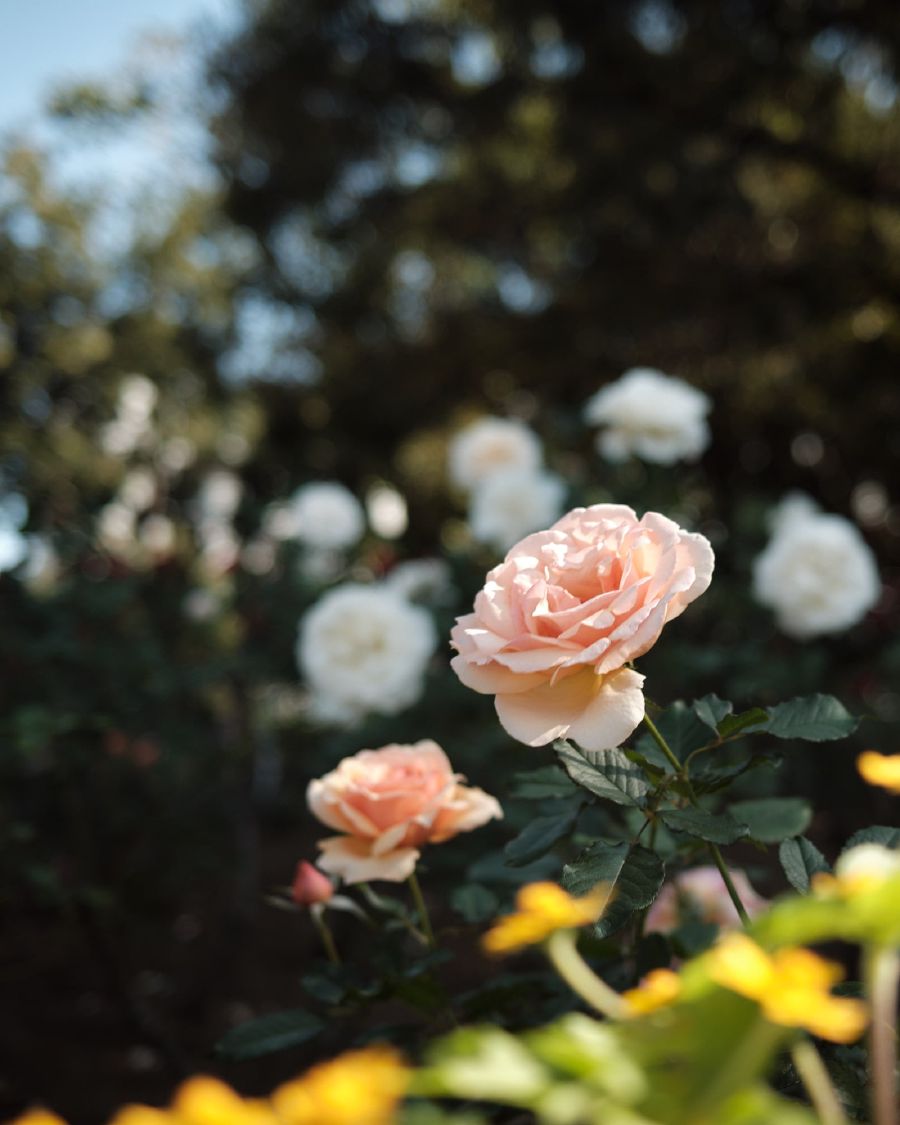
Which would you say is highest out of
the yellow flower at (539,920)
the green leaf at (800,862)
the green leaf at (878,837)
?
the yellow flower at (539,920)

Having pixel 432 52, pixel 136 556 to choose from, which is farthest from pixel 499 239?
pixel 136 556

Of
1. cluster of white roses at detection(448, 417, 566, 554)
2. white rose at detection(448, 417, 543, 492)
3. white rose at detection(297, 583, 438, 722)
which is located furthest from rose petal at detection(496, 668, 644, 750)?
white rose at detection(448, 417, 543, 492)

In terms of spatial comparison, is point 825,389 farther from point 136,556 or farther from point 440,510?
point 136,556

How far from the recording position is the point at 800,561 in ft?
6.89

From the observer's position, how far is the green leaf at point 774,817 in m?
0.84

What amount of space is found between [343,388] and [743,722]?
8.35m

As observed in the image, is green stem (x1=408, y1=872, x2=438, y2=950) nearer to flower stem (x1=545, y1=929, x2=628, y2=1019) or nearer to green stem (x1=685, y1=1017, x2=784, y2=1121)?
flower stem (x1=545, y1=929, x2=628, y2=1019)

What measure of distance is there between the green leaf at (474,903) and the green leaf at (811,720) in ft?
1.19

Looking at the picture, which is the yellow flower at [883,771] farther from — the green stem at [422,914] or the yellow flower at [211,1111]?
the green stem at [422,914]

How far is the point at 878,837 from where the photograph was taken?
638 millimetres

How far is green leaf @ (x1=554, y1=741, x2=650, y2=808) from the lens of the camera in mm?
660

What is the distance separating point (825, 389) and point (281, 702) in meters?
4.12

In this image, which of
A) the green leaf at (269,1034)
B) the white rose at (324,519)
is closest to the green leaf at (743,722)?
the green leaf at (269,1034)

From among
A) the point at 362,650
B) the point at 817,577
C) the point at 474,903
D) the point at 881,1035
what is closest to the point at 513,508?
the point at 362,650
